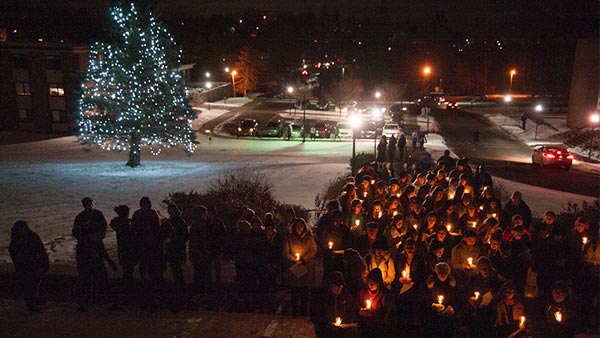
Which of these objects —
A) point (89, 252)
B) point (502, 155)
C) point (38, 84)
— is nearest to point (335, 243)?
point (89, 252)

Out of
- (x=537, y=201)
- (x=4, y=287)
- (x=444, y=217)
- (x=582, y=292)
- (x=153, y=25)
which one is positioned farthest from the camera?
(x=153, y=25)

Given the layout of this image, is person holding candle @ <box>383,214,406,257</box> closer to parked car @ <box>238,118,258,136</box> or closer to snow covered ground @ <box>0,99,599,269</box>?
snow covered ground @ <box>0,99,599,269</box>

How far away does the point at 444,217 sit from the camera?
10281mm

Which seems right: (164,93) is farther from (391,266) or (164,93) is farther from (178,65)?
(391,266)

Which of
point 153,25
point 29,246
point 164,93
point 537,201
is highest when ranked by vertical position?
point 153,25

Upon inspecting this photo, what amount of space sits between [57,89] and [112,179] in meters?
34.4

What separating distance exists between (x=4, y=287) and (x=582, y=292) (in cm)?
981

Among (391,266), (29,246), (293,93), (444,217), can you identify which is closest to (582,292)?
(444,217)

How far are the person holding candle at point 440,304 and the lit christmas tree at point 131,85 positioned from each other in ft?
68.0

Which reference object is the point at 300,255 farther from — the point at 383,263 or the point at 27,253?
the point at 27,253

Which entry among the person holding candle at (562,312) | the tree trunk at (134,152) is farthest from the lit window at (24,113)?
the person holding candle at (562,312)

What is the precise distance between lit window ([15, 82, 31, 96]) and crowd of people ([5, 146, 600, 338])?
4867 centimetres

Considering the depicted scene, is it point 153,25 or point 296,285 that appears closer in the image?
point 296,285

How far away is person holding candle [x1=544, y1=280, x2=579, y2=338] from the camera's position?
6.58 m
